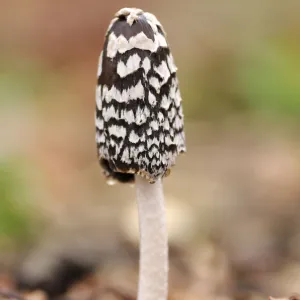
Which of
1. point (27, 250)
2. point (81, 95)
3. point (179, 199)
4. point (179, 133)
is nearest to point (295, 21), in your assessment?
point (81, 95)

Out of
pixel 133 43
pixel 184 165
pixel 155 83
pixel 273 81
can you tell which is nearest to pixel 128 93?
pixel 155 83

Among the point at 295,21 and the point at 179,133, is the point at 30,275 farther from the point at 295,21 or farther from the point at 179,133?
the point at 295,21

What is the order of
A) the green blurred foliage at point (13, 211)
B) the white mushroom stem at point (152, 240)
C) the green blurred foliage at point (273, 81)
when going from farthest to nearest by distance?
1. the green blurred foliage at point (273, 81)
2. the green blurred foliage at point (13, 211)
3. the white mushroom stem at point (152, 240)

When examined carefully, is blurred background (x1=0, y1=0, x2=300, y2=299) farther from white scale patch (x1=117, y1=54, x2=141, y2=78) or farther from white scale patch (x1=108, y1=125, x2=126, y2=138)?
white scale patch (x1=117, y1=54, x2=141, y2=78)

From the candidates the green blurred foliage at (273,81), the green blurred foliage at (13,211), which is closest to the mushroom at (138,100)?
the green blurred foliage at (13,211)

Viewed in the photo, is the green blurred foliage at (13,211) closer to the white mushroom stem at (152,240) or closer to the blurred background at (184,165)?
the blurred background at (184,165)

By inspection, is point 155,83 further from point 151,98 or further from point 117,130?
point 117,130
